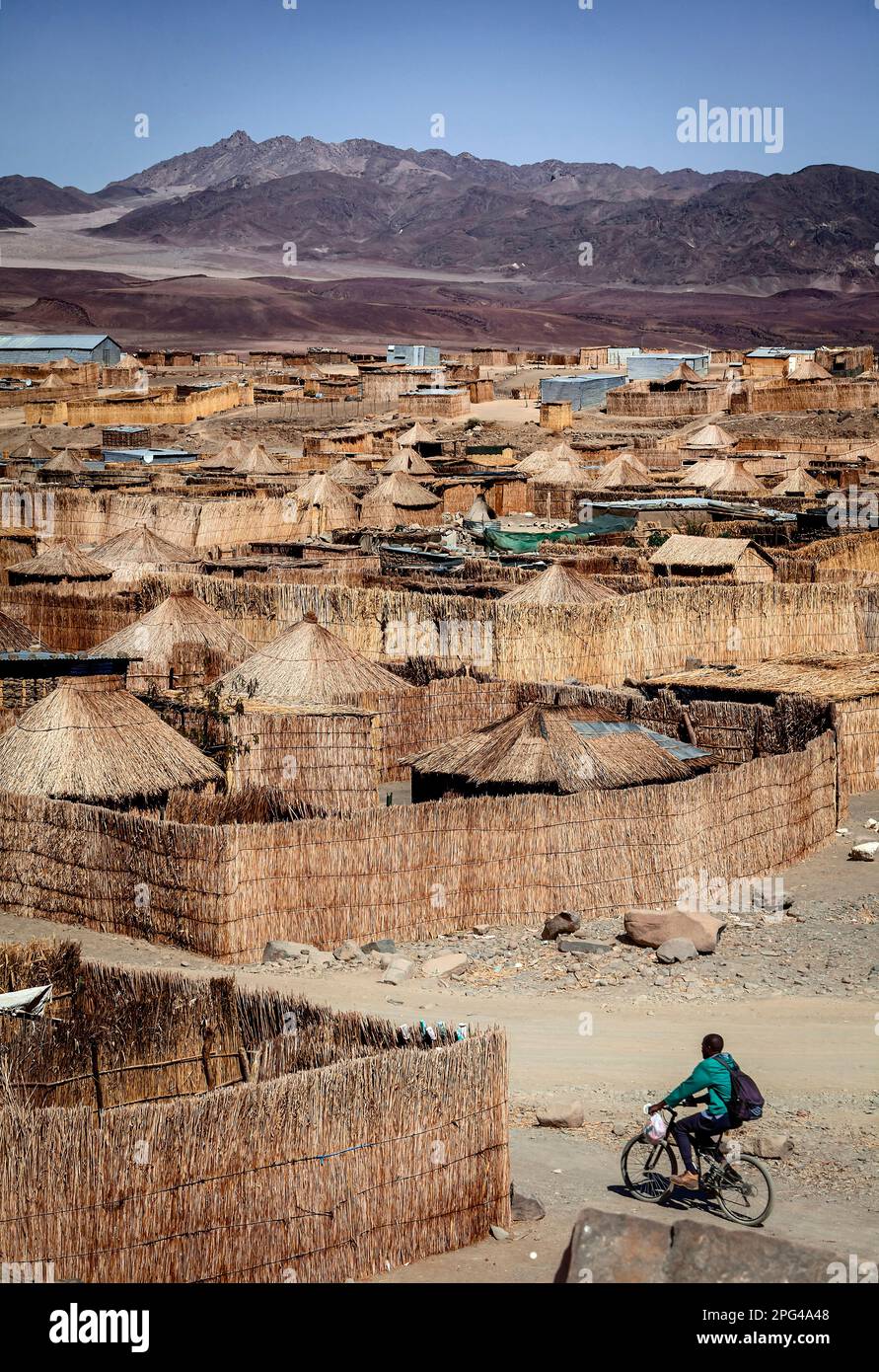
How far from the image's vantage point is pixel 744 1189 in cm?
781

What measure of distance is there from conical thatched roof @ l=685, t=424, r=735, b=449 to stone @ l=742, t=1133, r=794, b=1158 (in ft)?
127

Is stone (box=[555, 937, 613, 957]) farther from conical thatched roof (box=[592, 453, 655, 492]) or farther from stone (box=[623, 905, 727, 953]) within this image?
conical thatched roof (box=[592, 453, 655, 492])

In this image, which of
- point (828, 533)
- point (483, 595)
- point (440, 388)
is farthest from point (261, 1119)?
point (440, 388)

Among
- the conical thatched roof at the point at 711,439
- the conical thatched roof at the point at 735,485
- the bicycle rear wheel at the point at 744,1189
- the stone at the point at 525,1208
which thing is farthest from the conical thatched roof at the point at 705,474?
the stone at the point at 525,1208

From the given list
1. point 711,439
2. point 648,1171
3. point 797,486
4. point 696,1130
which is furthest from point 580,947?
point 711,439

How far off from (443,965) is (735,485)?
2593 cm

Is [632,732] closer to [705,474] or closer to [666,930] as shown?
[666,930]

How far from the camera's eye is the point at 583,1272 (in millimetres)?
6156

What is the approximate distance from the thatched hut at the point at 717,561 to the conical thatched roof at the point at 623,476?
10770 millimetres

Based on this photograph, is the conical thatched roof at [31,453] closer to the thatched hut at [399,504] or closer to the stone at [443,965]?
the thatched hut at [399,504]

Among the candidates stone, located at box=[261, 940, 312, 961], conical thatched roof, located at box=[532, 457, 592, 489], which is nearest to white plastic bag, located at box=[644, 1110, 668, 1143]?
stone, located at box=[261, 940, 312, 961]

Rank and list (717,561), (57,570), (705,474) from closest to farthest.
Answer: (57,570) < (717,561) < (705,474)

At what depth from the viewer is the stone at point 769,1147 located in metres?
8.54
